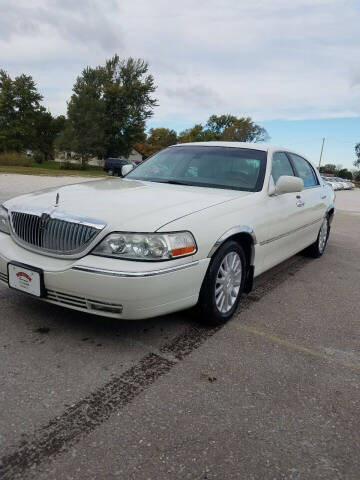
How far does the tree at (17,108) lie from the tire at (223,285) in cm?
4886

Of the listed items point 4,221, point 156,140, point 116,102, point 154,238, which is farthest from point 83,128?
point 154,238

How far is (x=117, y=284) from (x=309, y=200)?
126 inches

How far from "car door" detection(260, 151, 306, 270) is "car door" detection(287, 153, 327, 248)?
111 millimetres

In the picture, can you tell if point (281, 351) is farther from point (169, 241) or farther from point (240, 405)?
point (169, 241)

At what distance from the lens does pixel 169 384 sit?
7.55ft

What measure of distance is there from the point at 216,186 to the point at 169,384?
76.0 inches

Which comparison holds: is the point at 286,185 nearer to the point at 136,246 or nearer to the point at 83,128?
the point at 136,246

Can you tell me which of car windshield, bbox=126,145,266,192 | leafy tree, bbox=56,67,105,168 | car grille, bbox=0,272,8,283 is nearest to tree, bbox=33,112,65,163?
leafy tree, bbox=56,67,105,168

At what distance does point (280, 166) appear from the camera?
13.8 feet

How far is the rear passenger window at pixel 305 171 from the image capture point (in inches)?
189

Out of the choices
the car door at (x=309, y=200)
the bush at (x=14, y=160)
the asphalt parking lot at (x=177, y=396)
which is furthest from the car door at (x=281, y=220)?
the bush at (x=14, y=160)

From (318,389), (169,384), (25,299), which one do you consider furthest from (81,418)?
(25,299)

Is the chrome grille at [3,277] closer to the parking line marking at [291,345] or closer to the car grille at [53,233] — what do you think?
the car grille at [53,233]

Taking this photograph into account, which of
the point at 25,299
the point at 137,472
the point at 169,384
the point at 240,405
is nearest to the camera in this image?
the point at 137,472
